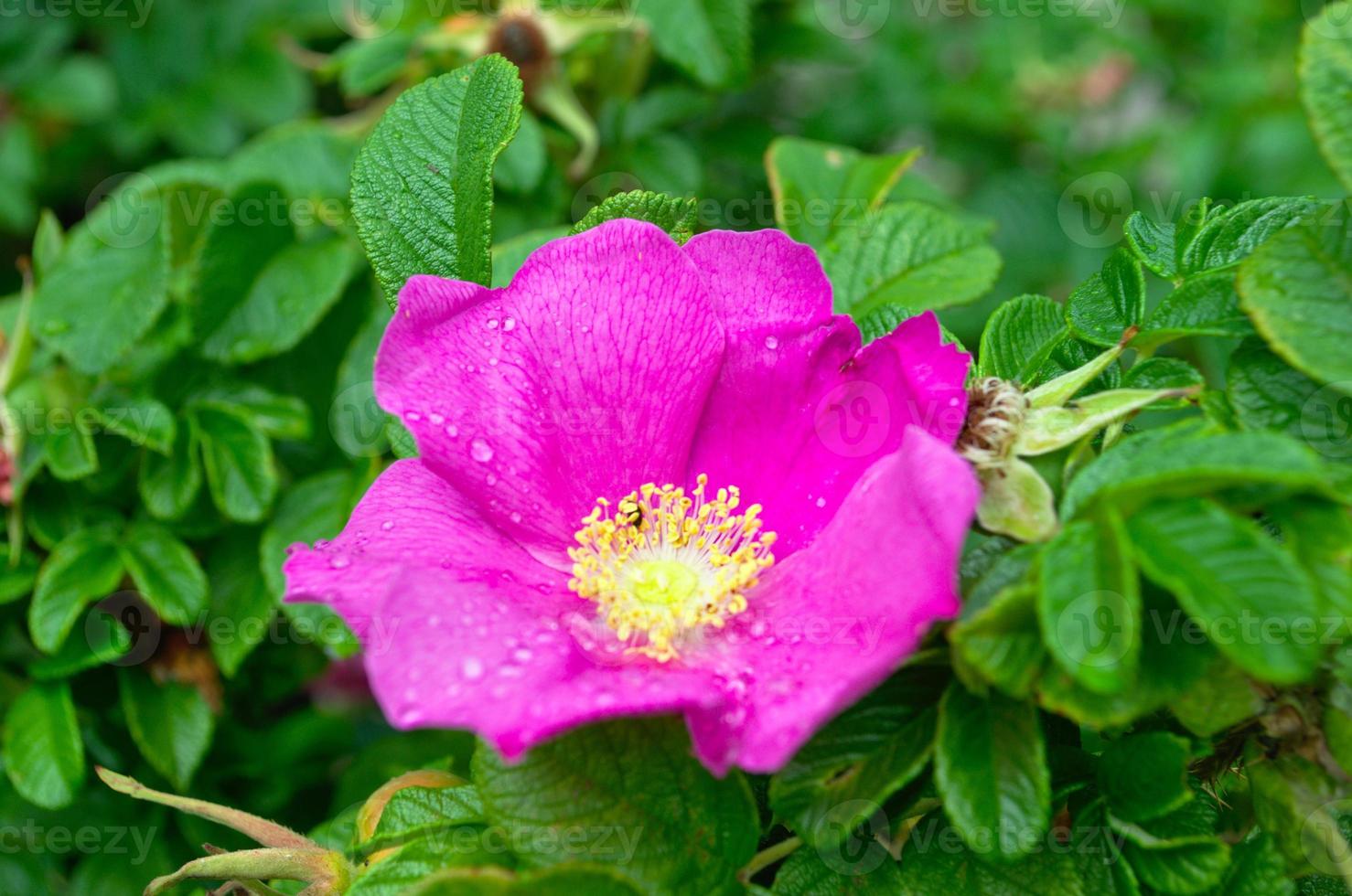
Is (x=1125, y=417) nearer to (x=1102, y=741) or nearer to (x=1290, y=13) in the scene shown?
(x=1102, y=741)

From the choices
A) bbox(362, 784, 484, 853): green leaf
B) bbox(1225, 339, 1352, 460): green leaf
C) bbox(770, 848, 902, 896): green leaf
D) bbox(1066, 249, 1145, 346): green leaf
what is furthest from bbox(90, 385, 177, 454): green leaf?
bbox(1225, 339, 1352, 460): green leaf

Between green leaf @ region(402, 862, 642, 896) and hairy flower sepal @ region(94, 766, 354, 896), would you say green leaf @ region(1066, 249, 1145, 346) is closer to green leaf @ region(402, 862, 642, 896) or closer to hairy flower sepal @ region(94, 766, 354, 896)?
green leaf @ region(402, 862, 642, 896)

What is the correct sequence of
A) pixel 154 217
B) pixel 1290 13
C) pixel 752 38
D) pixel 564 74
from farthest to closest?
pixel 1290 13
pixel 752 38
pixel 564 74
pixel 154 217

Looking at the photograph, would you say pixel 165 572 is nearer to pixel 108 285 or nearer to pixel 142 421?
pixel 142 421

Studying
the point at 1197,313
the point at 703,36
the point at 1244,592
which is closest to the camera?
the point at 1244,592

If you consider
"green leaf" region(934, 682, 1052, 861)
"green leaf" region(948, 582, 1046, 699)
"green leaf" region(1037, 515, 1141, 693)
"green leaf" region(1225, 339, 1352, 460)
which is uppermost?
"green leaf" region(1225, 339, 1352, 460)

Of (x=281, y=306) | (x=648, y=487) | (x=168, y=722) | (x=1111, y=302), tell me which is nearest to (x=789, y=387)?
(x=648, y=487)

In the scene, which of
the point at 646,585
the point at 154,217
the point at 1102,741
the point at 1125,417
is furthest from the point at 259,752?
the point at 1125,417
